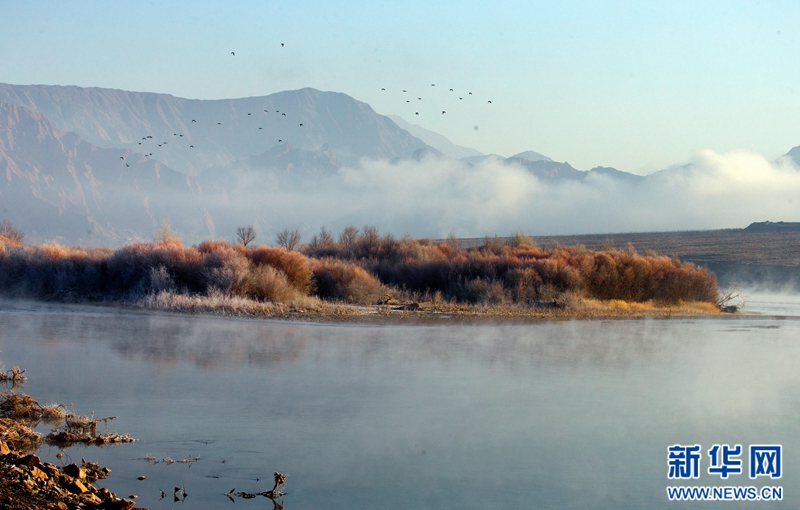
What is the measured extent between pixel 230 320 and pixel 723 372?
12292mm

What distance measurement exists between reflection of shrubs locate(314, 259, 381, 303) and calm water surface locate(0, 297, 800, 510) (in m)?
8.16

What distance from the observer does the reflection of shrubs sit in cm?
2691

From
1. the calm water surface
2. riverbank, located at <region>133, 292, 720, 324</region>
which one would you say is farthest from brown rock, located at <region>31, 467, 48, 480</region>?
riverbank, located at <region>133, 292, 720, 324</region>

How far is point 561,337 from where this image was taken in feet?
61.1

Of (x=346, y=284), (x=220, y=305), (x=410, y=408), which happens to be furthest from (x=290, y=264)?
(x=410, y=408)

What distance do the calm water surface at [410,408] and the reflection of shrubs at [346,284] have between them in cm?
816

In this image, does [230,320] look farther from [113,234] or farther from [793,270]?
[113,234]

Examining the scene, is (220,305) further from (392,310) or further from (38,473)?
(38,473)

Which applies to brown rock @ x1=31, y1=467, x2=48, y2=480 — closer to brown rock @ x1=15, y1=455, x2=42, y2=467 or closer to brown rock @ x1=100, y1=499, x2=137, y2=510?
brown rock @ x1=15, y1=455, x2=42, y2=467

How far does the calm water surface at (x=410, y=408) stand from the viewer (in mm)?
7504

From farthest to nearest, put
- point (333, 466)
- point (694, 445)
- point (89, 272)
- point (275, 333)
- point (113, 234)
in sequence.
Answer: point (113, 234) < point (89, 272) < point (275, 333) < point (694, 445) < point (333, 466)

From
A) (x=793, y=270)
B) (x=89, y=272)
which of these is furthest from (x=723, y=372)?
(x=793, y=270)

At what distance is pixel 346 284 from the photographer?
89.8 ft

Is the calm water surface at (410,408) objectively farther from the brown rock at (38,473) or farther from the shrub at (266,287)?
the shrub at (266,287)
